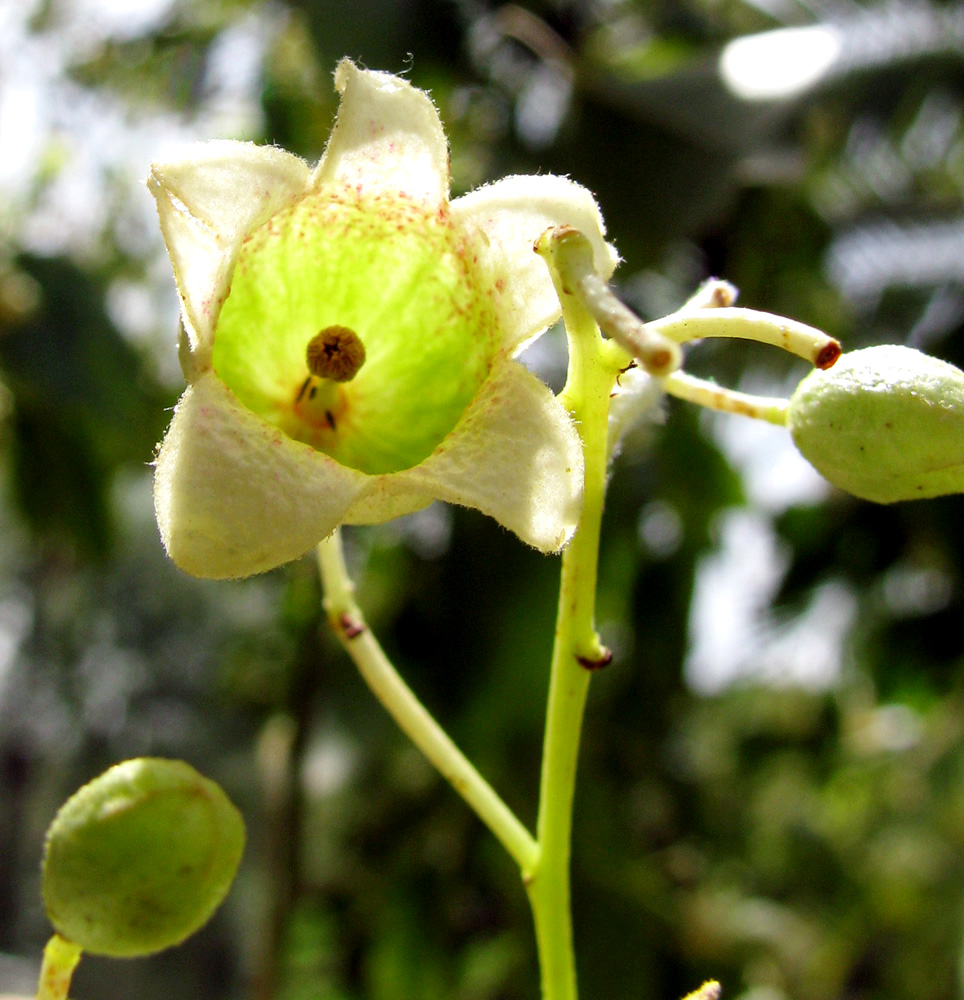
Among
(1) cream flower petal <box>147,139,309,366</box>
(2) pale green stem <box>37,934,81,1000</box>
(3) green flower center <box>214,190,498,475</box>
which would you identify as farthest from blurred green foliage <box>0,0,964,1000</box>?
(2) pale green stem <box>37,934,81,1000</box>

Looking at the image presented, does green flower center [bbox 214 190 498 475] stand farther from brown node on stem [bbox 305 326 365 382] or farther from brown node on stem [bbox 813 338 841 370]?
brown node on stem [bbox 813 338 841 370]

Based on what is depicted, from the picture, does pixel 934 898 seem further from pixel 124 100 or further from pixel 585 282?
pixel 585 282

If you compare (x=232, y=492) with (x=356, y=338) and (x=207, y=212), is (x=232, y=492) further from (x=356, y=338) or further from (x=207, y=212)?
(x=356, y=338)

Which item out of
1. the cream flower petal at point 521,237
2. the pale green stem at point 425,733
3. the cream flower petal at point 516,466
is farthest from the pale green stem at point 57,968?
the cream flower petal at point 521,237

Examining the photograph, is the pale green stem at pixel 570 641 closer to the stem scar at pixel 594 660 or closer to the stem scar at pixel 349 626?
the stem scar at pixel 594 660

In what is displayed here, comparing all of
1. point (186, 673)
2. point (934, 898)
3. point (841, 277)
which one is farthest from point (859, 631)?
point (186, 673)

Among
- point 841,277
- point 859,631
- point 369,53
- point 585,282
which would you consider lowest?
point 859,631
